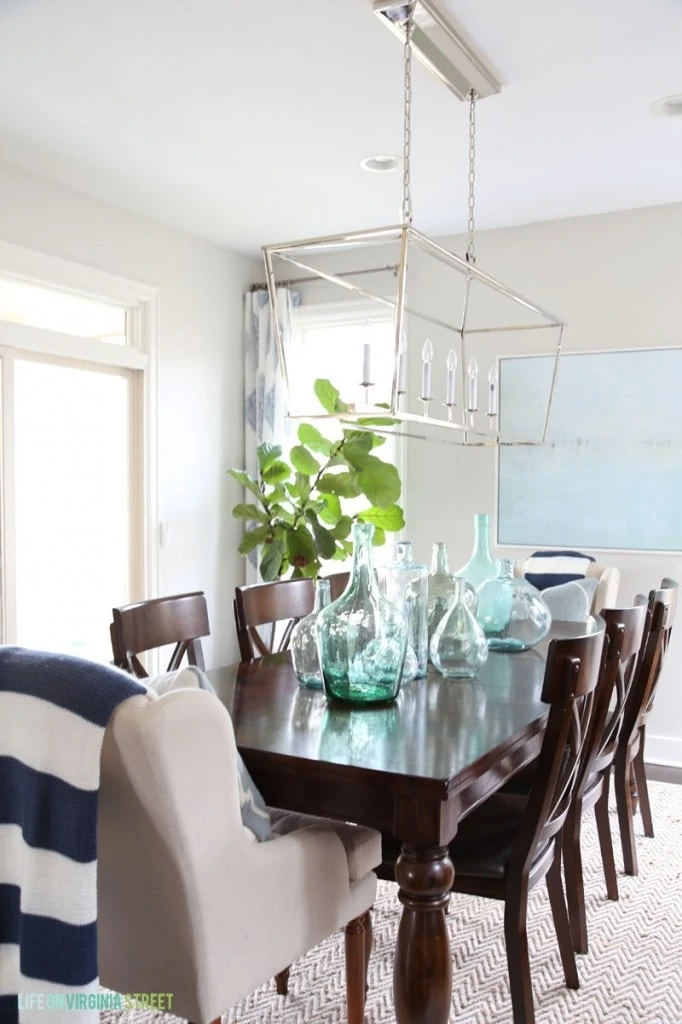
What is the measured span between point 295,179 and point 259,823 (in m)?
3.10

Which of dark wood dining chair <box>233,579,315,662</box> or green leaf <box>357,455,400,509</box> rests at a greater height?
green leaf <box>357,455,400,509</box>

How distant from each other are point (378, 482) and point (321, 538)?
1.42 ft

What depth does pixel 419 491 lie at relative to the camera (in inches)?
195

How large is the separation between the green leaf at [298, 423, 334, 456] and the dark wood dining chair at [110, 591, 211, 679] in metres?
2.03

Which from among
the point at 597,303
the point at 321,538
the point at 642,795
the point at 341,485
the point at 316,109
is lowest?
the point at 642,795

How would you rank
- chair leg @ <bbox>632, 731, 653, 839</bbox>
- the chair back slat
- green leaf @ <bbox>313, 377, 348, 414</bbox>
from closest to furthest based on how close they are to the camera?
the chair back slat → chair leg @ <bbox>632, 731, 653, 839</bbox> → green leaf @ <bbox>313, 377, 348, 414</bbox>

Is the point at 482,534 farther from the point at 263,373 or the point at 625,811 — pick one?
the point at 263,373

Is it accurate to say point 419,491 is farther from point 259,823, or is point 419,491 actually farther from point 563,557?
point 259,823

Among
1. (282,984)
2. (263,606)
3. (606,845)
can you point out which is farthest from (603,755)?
(263,606)

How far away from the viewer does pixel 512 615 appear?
2805mm

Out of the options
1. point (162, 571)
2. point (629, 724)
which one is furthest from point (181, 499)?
point (629, 724)

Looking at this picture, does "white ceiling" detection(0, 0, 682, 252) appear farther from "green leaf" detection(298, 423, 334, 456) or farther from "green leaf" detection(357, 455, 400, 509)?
"green leaf" detection(357, 455, 400, 509)

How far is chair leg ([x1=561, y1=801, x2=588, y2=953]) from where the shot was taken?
236 centimetres

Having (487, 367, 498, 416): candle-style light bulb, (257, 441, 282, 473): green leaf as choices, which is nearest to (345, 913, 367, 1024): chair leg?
(487, 367, 498, 416): candle-style light bulb
